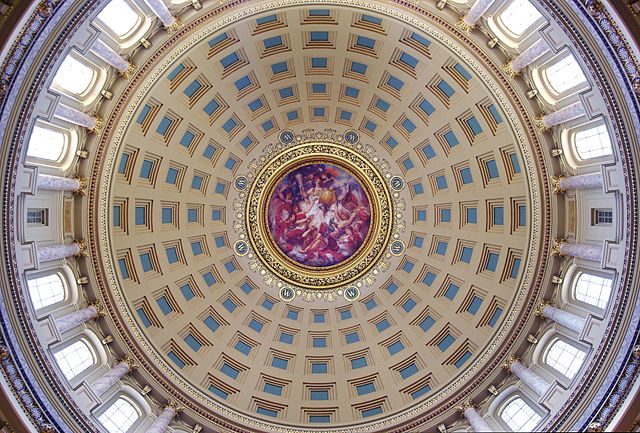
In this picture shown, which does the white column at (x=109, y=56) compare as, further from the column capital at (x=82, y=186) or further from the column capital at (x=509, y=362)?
the column capital at (x=509, y=362)

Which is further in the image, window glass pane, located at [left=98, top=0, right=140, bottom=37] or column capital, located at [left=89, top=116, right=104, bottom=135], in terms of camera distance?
column capital, located at [left=89, top=116, right=104, bottom=135]

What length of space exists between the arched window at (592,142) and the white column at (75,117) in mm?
24912

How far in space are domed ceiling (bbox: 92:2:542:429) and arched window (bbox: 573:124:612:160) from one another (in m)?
2.71

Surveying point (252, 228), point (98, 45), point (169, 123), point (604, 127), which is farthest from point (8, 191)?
point (604, 127)

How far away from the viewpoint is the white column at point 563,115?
2183 centimetres

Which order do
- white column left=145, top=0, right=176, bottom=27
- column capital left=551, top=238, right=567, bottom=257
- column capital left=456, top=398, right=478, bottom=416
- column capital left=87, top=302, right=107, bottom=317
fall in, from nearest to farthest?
white column left=145, top=0, right=176, bottom=27 < column capital left=551, top=238, right=567, bottom=257 < column capital left=87, top=302, right=107, bottom=317 < column capital left=456, top=398, right=478, bottom=416

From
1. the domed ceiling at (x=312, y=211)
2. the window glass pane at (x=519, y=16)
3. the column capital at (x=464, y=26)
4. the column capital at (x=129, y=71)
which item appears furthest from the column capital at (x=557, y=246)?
the column capital at (x=129, y=71)

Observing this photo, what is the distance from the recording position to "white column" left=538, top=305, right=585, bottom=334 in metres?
23.2

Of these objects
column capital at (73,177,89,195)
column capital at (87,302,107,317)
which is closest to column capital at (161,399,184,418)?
column capital at (87,302,107,317)

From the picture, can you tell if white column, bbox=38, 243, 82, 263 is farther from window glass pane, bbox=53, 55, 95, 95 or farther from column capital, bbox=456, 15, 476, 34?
column capital, bbox=456, 15, 476, 34

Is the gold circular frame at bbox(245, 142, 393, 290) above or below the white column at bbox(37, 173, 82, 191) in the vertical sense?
above

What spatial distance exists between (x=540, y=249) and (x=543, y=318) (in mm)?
3988

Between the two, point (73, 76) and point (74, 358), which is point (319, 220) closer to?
point (74, 358)

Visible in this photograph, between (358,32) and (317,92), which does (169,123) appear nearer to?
(317,92)
